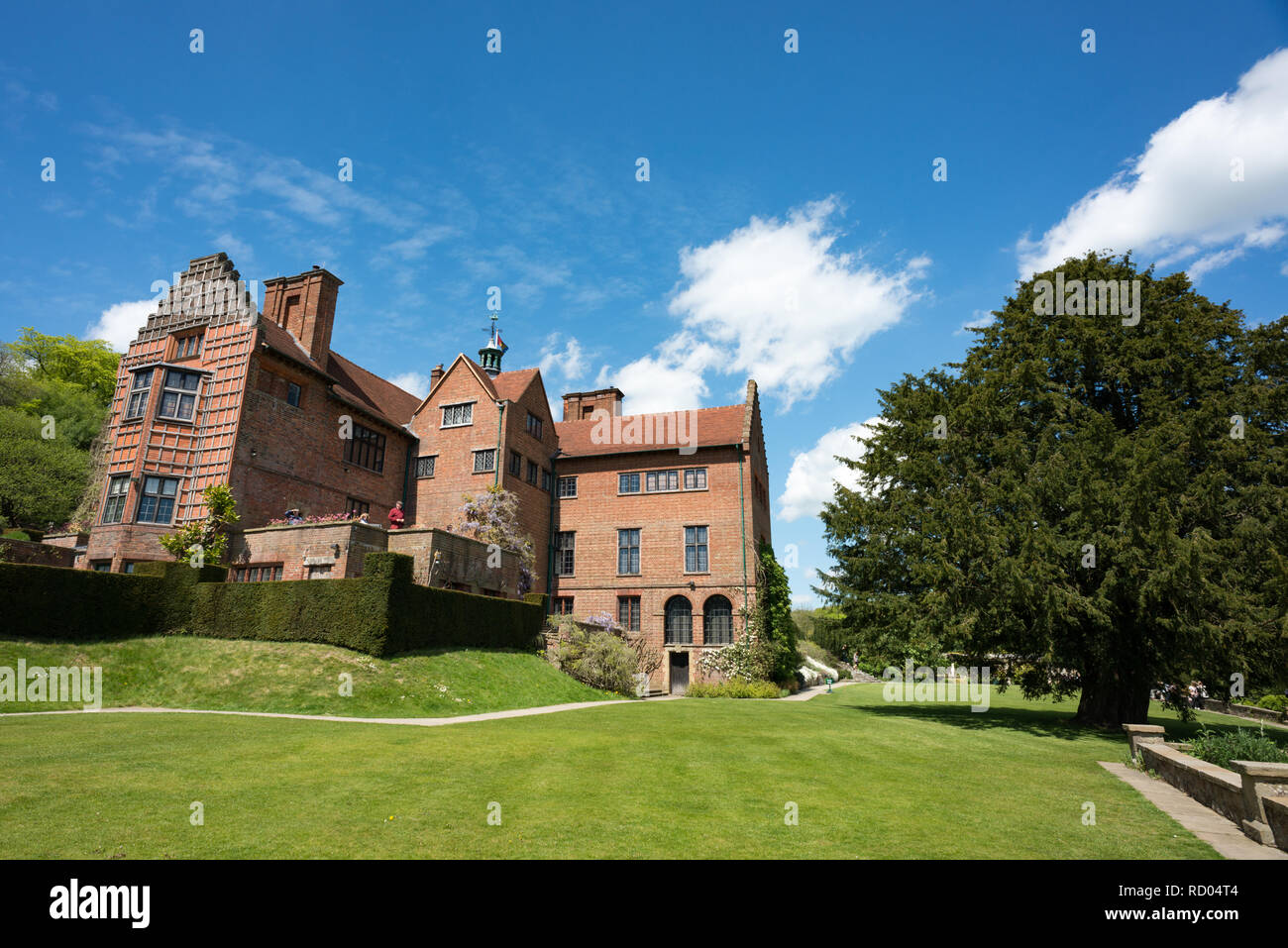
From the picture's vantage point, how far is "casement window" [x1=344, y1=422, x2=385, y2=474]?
31547 millimetres

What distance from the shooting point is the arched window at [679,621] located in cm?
3462

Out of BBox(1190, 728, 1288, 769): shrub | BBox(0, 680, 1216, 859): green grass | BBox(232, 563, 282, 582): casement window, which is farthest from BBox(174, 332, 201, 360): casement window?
BBox(1190, 728, 1288, 769): shrub

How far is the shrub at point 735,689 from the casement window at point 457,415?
1779 cm

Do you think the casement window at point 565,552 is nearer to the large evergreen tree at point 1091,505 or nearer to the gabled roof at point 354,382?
the gabled roof at point 354,382

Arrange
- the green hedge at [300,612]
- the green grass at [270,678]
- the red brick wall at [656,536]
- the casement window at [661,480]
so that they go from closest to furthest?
the green grass at [270,678]
the green hedge at [300,612]
the red brick wall at [656,536]
the casement window at [661,480]

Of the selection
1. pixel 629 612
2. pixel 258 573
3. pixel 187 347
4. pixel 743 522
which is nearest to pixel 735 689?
pixel 629 612

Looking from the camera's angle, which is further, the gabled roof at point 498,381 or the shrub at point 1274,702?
the gabled roof at point 498,381

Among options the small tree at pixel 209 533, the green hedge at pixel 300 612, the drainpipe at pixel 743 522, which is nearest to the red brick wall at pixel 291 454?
the small tree at pixel 209 533

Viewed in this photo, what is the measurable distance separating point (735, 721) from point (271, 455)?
69.0 ft

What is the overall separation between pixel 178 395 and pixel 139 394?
1781mm

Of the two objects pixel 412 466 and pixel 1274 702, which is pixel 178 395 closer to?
pixel 412 466

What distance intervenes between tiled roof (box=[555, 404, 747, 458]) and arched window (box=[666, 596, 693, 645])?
845 centimetres

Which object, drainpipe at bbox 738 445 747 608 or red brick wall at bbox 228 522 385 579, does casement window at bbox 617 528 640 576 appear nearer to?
drainpipe at bbox 738 445 747 608

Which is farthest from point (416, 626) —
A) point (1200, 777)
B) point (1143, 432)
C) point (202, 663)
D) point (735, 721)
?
point (1143, 432)
